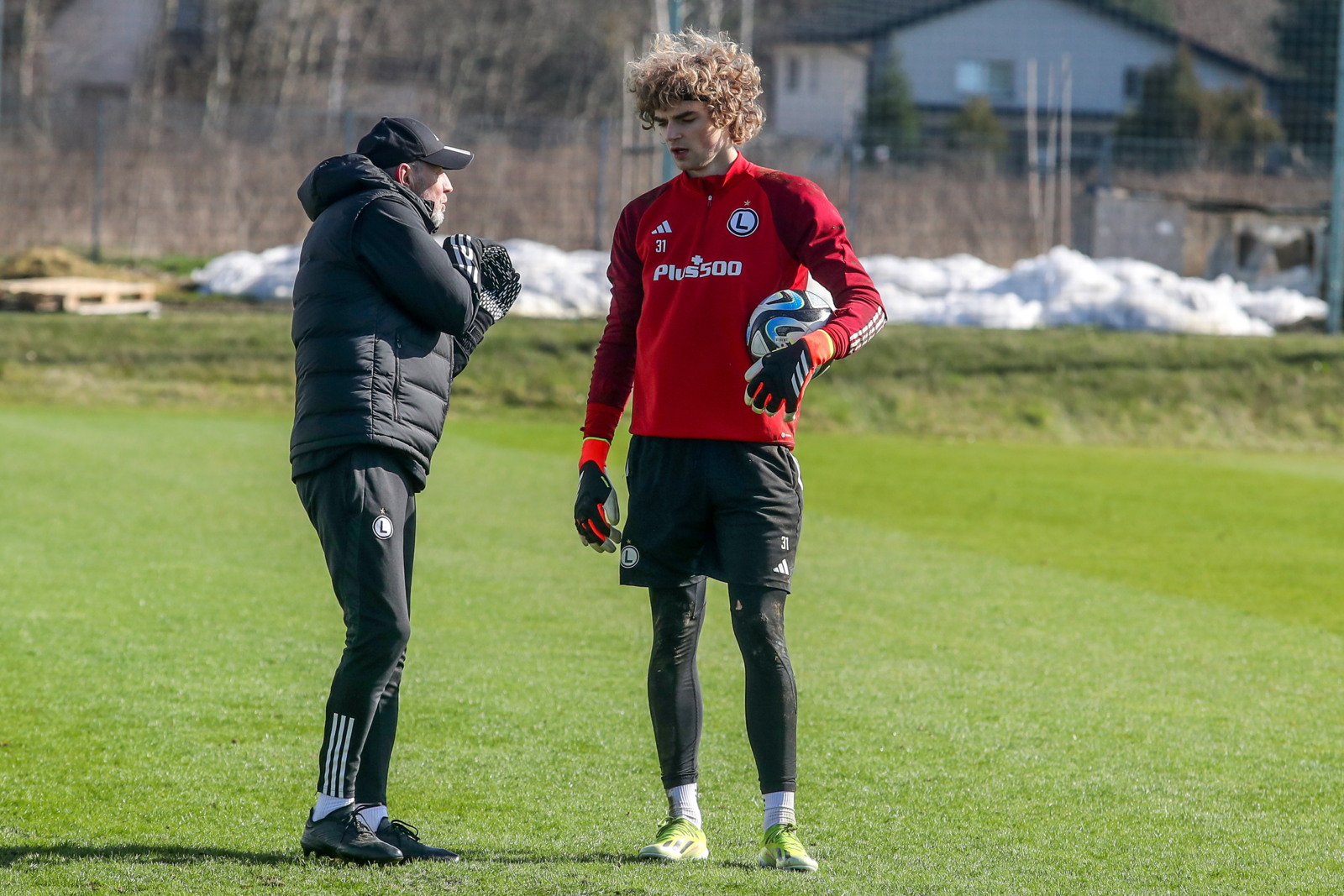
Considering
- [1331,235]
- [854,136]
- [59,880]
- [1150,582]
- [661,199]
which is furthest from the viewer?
[854,136]

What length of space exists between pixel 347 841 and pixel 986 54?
50114 mm

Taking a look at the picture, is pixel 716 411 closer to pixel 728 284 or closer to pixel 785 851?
pixel 728 284

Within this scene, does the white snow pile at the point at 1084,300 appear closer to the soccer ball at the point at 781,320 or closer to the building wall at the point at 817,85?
the soccer ball at the point at 781,320

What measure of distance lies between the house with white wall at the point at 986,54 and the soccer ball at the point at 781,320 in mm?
45806

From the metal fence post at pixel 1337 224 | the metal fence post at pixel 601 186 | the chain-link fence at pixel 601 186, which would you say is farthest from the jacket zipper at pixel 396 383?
the chain-link fence at pixel 601 186

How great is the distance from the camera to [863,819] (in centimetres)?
424

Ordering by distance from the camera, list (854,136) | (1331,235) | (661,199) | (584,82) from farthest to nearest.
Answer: (584,82), (854,136), (1331,235), (661,199)

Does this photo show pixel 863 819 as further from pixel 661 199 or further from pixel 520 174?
pixel 520 174

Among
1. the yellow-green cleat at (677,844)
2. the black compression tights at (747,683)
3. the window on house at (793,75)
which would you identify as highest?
the window on house at (793,75)

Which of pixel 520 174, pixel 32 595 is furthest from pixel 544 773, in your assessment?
pixel 520 174

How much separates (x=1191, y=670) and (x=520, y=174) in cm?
1901

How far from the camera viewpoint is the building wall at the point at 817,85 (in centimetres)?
5284

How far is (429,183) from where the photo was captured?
3963 mm

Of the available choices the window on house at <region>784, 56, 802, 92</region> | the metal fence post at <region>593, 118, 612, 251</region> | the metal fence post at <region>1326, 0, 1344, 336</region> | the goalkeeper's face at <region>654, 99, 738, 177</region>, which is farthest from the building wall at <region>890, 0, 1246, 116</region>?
the goalkeeper's face at <region>654, 99, 738, 177</region>
